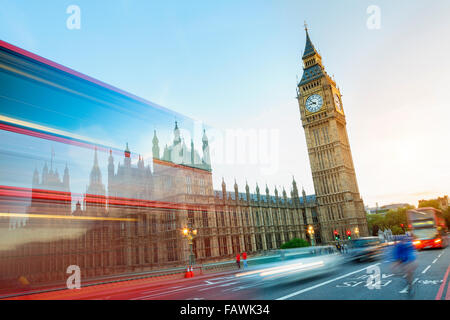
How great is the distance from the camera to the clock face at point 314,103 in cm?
7219

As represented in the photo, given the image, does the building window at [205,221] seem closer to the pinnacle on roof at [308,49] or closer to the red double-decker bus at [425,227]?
the red double-decker bus at [425,227]

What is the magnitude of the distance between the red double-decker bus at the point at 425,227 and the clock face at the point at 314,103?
47.9 metres

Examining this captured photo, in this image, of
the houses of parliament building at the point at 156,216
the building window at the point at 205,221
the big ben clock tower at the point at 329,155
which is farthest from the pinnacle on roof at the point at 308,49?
the building window at the point at 205,221

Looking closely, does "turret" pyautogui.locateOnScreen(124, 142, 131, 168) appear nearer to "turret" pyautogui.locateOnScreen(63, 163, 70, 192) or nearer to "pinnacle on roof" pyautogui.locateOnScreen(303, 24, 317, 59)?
"turret" pyautogui.locateOnScreen(63, 163, 70, 192)

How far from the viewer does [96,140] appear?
905 cm

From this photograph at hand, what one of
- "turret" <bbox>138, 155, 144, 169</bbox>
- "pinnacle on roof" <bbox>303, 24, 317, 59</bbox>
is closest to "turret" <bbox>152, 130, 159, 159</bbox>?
"turret" <bbox>138, 155, 144, 169</bbox>

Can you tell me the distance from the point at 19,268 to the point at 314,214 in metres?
68.1

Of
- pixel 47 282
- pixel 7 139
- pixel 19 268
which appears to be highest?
pixel 7 139

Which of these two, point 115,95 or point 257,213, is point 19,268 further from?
point 257,213

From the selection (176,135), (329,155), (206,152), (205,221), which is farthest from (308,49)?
(176,135)

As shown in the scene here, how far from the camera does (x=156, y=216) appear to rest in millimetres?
14250

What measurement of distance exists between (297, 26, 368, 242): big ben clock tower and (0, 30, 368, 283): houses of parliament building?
241 mm

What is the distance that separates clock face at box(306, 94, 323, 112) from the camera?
237ft

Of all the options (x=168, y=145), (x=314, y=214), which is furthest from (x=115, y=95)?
(x=314, y=214)
